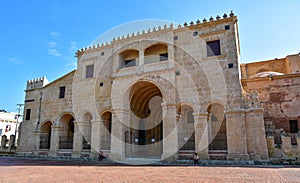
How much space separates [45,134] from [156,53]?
542 inches

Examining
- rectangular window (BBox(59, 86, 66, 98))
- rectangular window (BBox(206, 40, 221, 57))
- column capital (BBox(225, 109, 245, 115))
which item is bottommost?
column capital (BBox(225, 109, 245, 115))

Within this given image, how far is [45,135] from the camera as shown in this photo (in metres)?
22.0

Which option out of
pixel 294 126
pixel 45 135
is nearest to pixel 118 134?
pixel 45 135

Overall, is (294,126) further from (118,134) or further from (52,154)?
(52,154)

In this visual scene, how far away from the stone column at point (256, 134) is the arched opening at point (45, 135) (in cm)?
1824

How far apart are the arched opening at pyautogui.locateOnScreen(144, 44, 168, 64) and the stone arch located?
1169 cm

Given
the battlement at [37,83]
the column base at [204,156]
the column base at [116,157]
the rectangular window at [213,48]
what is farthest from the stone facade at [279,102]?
the battlement at [37,83]

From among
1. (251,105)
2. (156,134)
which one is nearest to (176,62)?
(251,105)

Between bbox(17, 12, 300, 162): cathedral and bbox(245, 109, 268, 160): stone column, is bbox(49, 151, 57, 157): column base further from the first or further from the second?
bbox(245, 109, 268, 160): stone column

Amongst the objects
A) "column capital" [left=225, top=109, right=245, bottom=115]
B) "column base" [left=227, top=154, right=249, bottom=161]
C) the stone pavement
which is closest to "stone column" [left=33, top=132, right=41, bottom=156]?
the stone pavement

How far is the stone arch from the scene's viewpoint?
2159 centimetres

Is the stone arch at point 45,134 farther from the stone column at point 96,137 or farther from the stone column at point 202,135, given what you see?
the stone column at point 202,135

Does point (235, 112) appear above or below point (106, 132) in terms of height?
above

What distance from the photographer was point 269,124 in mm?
15852
